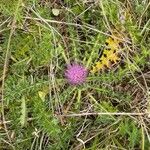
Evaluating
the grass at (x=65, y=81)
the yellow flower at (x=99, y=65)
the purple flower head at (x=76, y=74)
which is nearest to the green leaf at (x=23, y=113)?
the grass at (x=65, y=81)

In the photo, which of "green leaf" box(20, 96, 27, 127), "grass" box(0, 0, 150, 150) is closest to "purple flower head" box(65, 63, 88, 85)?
"grass" box(0, 0, 150, 150)

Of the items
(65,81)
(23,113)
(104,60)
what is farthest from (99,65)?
(23,113)

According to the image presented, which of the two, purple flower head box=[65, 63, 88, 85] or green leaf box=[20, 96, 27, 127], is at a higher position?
purple flower head box=[65, 63, 88, 85]

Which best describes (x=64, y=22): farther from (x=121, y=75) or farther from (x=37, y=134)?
(x=37, y=134)

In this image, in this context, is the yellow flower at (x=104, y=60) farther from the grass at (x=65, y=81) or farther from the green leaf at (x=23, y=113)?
the green leaf at (x=23, y=113)

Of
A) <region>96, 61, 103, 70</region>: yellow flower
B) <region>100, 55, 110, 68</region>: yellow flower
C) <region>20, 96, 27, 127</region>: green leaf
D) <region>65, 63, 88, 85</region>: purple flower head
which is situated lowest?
<region>20, 96, 27, 127</region>: green leaf

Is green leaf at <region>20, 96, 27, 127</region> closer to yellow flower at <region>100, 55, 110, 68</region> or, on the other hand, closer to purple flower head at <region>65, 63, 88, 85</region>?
purple flower head at <region>65, 63, 88, 85</region>
